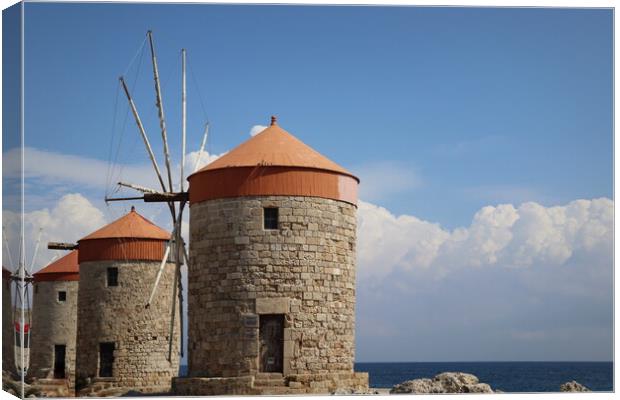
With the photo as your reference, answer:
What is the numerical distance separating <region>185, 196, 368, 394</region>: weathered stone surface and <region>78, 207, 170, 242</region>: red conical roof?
11231 mm

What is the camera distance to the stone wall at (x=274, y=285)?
2431 cm

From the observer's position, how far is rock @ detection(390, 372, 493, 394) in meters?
24.3

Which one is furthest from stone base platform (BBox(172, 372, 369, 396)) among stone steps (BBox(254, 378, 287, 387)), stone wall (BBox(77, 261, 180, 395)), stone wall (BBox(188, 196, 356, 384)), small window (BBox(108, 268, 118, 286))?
small window (BBox(108, 268, 118, 286))

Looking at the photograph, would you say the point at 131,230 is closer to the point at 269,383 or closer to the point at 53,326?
the point at 53,326

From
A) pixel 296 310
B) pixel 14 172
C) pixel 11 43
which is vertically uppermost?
pixel 11 43

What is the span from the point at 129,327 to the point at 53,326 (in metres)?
9.78

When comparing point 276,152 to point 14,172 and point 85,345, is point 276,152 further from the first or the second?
point 85,345

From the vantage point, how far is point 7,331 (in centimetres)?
2344

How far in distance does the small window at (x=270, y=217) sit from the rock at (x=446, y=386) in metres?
4.64

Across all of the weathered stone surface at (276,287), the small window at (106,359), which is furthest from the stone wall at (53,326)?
the weathered stone surface at (276,287)

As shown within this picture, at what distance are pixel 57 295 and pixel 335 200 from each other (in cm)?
2158

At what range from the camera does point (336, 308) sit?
2492 cm

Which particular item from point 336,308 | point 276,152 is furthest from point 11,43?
point 336,308

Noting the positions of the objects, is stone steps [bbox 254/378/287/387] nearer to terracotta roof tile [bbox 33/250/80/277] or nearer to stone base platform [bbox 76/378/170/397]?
stone base platform [bbox 76/378/170/397]
